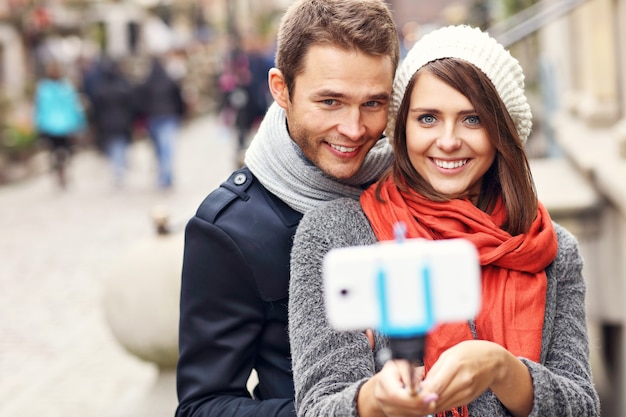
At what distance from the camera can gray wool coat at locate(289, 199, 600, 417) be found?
2.19 meters

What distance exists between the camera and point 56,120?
15625mm

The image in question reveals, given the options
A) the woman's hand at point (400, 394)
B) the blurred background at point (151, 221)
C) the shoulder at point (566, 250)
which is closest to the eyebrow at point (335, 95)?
the shoulder at point (566, 250)

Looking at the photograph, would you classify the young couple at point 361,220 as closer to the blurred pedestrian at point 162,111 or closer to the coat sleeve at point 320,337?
the coat sleeve at point 320,337

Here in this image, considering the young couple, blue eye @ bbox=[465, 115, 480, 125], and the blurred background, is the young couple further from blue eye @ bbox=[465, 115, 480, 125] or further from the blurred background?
the blurred background

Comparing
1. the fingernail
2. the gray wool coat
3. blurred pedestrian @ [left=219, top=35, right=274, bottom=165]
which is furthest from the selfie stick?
blurred pedestrian @ [left=219, top=35, right=274, bottom=165]

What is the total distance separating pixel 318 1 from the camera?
256 cm

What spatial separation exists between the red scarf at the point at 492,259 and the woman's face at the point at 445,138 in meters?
0.07

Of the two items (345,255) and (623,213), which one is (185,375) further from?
(623,213)

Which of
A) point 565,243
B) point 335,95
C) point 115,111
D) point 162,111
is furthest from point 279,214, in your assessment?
point 115,111

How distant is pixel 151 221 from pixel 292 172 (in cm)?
477

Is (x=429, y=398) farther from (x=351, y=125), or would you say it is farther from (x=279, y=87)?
(x=279, y=87)

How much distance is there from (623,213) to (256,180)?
9.90ft

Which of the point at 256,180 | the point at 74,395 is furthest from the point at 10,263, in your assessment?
the point at 256,180

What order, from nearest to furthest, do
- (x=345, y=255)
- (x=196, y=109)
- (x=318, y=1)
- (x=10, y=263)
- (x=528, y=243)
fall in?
1. (x=345, y=255)
2. (x=528, y=243)
3. (x=318, y=1)
4. (x=10, y=263)
5. (x=196, y=109)
